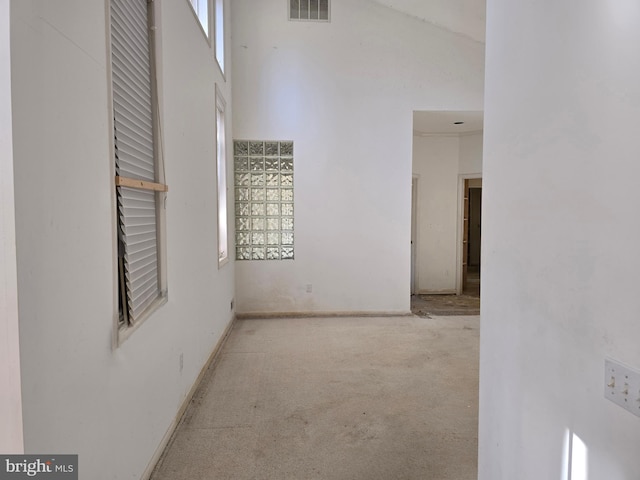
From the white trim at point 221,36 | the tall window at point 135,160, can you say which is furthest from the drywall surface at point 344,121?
the tall window at point 135,160

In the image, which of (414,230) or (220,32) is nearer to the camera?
(220,32)

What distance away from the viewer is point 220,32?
4.12 metres

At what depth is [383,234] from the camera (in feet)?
16.3

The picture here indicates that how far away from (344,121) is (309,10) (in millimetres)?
1482

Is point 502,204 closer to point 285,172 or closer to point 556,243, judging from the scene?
point 556,243

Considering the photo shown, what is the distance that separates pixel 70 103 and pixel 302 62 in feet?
13.4

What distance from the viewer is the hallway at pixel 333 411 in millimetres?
1982

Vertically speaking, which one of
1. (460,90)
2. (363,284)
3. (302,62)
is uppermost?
(302,62)

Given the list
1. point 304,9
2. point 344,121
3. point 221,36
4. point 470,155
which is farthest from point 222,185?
point 470,155

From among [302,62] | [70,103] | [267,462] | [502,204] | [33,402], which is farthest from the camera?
[302,62]

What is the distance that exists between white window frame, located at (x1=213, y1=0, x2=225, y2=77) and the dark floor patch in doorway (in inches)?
158

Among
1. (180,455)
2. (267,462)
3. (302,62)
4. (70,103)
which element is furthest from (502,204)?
(302,62)

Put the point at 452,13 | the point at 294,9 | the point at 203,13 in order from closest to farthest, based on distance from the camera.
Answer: the point at 203,13, the point at 452,13, the point at 294,9

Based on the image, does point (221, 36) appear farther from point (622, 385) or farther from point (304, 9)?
point (622, 385)
